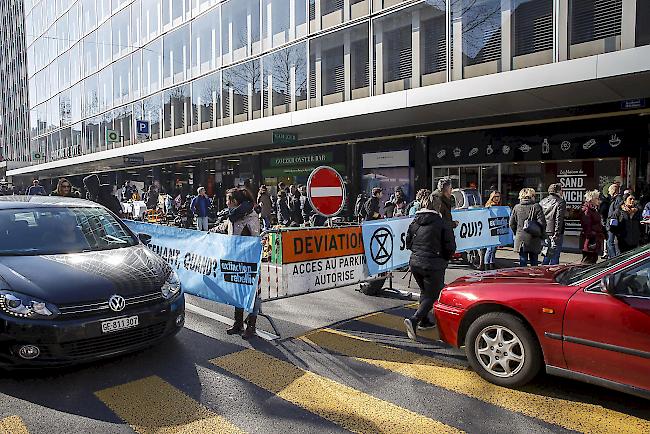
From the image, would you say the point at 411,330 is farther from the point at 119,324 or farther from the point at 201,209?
the point at 201,209

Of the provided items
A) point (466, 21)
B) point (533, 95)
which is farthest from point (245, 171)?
point (533, 95)

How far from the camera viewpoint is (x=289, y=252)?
615 cm

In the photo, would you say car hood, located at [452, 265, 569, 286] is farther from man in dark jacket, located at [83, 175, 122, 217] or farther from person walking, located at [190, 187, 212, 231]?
person walking, located at [190, 187, 212, 231]

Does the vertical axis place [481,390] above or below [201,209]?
below

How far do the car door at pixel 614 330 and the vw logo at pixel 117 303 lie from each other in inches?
152

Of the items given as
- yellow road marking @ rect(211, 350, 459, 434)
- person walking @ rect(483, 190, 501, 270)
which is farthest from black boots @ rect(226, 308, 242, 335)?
person walking @ rect(483, 190, 501, 270)

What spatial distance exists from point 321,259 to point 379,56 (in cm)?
1111

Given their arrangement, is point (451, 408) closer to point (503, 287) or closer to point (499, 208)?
point (503, 287)

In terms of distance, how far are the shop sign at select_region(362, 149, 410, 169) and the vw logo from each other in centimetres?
1374

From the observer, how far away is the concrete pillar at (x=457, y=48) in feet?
44.2

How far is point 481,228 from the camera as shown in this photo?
1009 cm

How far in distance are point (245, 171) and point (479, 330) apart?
21.5 m

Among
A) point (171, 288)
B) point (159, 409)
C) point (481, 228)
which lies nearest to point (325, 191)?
point (171, 288)

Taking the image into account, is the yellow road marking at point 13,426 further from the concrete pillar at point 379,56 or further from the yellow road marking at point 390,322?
the concrete pillar at point 379,56
